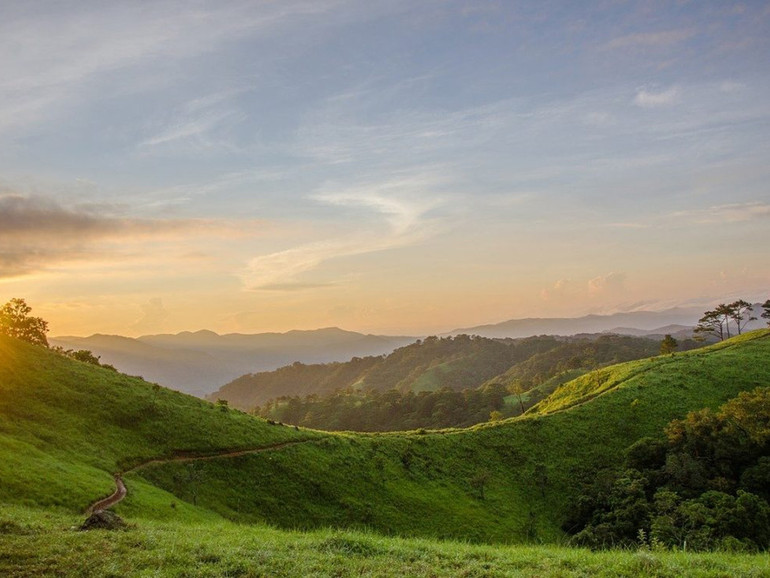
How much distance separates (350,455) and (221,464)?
15.9 m

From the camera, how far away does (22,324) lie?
89.2 m

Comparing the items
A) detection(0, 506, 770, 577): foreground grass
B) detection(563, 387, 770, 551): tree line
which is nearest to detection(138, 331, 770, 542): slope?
detection(563, 387, 770, 551): tree line

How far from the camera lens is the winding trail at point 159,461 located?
102 ft

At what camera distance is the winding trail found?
1226 inches

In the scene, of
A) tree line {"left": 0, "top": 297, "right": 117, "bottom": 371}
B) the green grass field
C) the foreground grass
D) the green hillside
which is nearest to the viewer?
the foreground grass

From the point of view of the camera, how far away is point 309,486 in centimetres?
5072

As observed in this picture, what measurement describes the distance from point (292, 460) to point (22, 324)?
221ft

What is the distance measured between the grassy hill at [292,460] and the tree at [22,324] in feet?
111

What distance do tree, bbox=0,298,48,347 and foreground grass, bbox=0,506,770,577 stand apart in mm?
87510

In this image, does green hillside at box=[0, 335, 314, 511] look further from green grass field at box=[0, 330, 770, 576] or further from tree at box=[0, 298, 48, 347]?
tree at box=[0, 298, 48, 347]

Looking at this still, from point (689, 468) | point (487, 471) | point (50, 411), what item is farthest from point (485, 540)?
point (50, 411)

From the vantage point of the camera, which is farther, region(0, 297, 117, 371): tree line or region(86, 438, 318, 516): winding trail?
Answer: region(0, 297, 117, 371): tree line

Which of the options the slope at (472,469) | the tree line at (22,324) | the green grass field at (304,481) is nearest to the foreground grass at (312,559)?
the green grass field at (304,481)

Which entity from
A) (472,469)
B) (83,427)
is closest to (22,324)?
(83,427)
